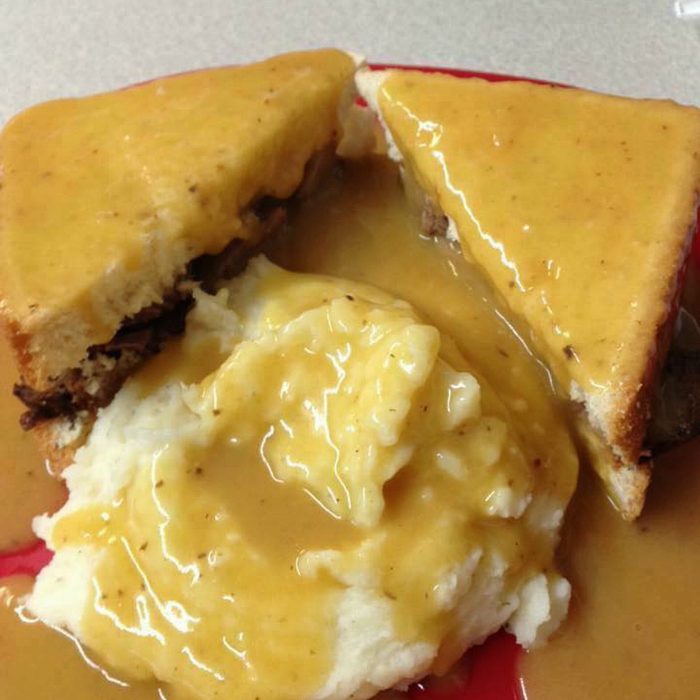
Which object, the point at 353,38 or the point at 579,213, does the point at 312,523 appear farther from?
the point at 353,38

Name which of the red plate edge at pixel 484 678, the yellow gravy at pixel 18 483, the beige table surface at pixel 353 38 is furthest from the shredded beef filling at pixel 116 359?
the beige table surface at pixel 353 38

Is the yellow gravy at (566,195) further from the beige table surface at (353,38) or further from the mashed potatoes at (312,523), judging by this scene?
the beige table surface at (353,38)

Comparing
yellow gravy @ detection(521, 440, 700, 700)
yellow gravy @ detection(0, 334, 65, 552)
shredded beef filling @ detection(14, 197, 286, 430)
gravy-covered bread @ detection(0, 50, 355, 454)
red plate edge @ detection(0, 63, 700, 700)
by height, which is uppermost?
gravy-covered bread @ detection(0, 50, 355, 454)

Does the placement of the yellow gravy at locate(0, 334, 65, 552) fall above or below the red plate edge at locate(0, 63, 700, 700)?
above

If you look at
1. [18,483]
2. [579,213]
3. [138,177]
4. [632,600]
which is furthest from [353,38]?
[632,600]

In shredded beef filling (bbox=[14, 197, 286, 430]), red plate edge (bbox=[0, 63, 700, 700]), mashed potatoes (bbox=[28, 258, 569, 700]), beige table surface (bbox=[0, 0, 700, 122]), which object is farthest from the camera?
beige table surface (bbox=[0, 0, 700, 122])

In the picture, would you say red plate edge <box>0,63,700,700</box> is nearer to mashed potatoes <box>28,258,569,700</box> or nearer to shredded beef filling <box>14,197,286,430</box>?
mashed potatoes <box>28,258,569,700</box>

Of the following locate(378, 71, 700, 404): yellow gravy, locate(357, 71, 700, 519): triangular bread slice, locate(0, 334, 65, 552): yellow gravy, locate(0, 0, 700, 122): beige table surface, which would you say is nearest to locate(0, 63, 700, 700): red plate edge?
locate(357, 71, 700, 519): triangular bread slice

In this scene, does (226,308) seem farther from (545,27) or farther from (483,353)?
(545,27)
